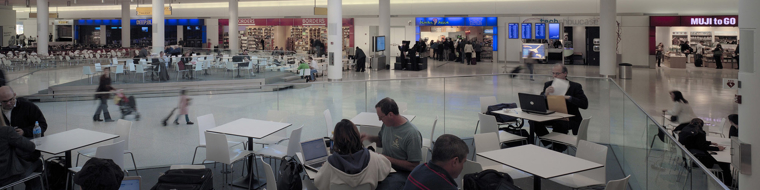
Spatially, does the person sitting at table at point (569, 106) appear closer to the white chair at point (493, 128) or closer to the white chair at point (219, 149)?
the white chair at point (493, 128)

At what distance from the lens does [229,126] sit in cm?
582

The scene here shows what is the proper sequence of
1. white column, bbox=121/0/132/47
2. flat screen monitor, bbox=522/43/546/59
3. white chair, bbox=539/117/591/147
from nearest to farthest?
white chair, bbox=539/117/591/147
flat screen monitor, bbox=522/43/546/59
white column, bbox=121/0/132/47

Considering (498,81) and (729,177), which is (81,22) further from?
(729,177)

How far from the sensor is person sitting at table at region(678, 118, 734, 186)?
17.0 feet

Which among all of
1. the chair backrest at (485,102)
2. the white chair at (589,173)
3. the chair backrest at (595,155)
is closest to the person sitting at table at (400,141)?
the white chair at (589,173)

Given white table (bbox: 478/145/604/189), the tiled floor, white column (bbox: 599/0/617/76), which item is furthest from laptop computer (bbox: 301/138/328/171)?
white column (bbox: 599/0/617/76)

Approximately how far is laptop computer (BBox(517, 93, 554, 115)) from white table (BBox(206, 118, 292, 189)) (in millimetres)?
3042

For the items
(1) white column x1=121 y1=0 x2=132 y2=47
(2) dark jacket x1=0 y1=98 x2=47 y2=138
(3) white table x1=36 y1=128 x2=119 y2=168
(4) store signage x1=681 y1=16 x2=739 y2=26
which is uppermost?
(1) white column x1=121 y1=0 x2=132 y2=47

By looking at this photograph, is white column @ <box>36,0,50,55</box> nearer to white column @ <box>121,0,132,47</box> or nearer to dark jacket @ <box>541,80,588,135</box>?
white column @ <box>121,0,132,47</box>

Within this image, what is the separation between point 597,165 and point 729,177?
2.08 meters

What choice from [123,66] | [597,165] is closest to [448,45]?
[123,66]

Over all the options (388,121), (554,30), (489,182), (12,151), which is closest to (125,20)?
(554,30)

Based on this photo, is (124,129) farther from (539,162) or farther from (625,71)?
(625,71)

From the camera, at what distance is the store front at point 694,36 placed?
68.0ft
